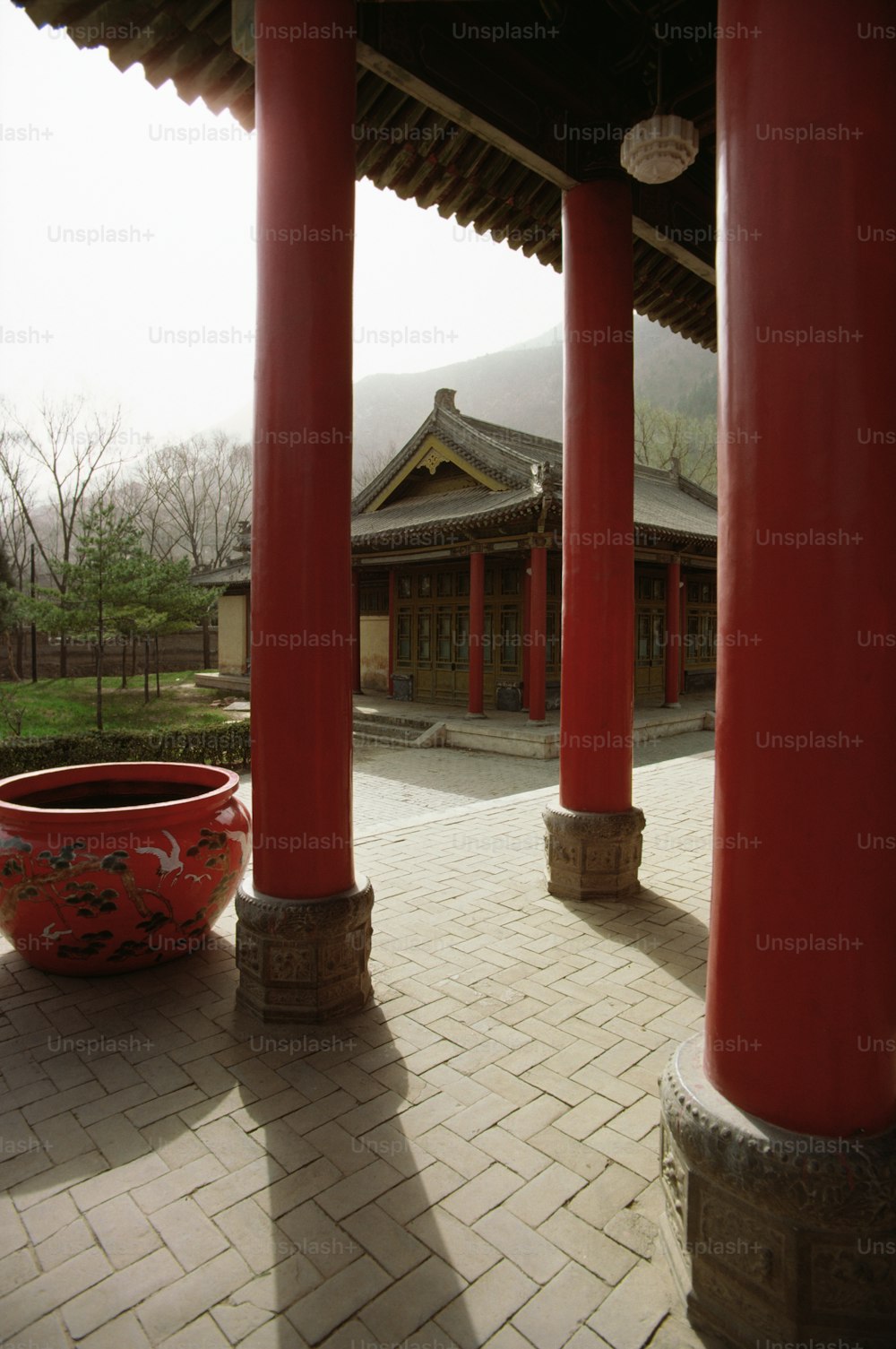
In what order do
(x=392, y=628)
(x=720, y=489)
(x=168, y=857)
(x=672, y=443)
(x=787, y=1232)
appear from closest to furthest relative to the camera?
1. (x=787, y=1232)
2. (x=720, y=489)
3. (x=168, y=857)
4. (x=392, y=628)
5. (x=672, y=443)

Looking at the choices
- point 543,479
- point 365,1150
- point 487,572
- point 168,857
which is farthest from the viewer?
point 487,572

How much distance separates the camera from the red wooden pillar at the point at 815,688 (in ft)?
5.56

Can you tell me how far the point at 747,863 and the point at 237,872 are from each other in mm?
2750

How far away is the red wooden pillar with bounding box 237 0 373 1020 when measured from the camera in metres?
3.13

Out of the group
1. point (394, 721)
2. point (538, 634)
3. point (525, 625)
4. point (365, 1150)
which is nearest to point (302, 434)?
point (365, 1150)

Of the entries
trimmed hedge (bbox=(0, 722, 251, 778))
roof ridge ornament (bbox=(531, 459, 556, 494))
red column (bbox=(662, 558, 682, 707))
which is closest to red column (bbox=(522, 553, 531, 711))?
roof ridge ornament (bbox=(531, 459, 556, 494))

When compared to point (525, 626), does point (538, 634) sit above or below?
below

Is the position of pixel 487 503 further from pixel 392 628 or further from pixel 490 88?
pixel 490 88

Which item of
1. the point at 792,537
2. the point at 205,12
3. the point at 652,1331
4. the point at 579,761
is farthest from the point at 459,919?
the point at 205,12

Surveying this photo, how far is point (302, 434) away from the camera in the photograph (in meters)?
3.14

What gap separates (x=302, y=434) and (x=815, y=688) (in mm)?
2271

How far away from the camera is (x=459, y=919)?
4.35 meters

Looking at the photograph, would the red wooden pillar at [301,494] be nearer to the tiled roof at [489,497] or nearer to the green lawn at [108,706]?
the tiled roof at [489,497]

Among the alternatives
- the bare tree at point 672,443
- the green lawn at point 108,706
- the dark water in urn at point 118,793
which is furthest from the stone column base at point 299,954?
the bare tree at point 672,443
